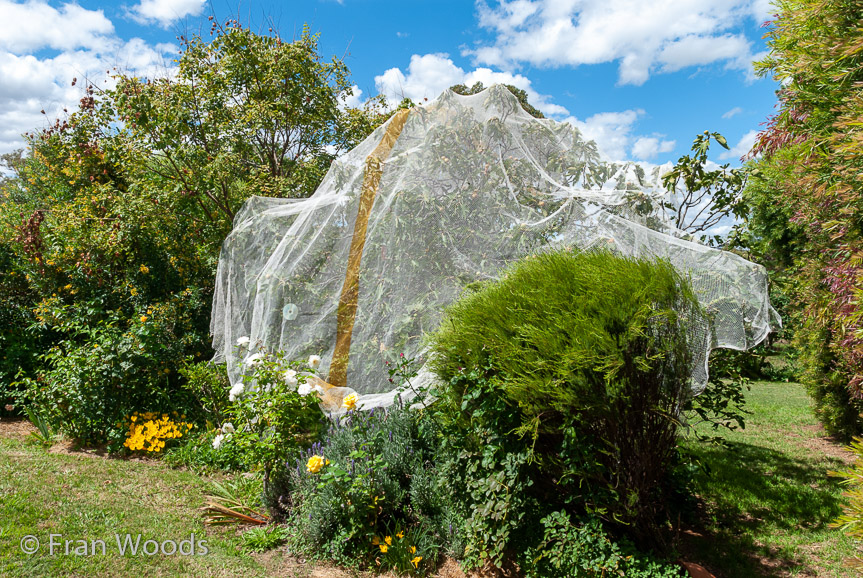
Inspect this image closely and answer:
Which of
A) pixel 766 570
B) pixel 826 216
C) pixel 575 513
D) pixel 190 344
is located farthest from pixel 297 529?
pixel 826 216

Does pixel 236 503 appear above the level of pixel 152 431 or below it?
below

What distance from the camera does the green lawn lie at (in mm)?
3408

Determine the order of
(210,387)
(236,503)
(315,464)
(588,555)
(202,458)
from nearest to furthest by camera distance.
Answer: (588,555), (315,464), (236,503), (202,458), (210,387)

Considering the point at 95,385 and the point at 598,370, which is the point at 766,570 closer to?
the point at 598,370

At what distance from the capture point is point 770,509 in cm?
444

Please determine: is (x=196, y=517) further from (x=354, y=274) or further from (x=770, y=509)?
(x=770, y=509)

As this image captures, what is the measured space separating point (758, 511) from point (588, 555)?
7.85 ft

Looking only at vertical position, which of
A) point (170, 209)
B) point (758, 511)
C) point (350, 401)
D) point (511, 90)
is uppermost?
point (511, 90)

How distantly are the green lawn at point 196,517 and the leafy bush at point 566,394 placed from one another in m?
1.15

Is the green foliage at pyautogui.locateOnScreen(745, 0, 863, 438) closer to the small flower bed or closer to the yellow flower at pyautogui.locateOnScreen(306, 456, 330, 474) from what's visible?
the yellow flower at pyautogui.locateOnScreen(306, 456, 330, 474)

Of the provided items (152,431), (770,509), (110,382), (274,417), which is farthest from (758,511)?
(110,382)

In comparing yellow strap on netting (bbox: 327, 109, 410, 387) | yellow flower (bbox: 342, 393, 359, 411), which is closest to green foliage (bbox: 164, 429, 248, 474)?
yellow strap on netting (bbox: 327, 109, 410, 387)

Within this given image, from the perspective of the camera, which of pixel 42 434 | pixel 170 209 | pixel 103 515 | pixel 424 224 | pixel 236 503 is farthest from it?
pixel 170 209

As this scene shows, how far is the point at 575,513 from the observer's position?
124 inches
